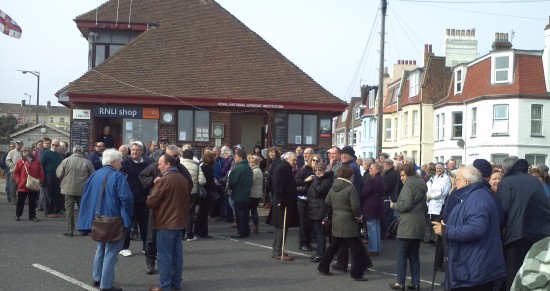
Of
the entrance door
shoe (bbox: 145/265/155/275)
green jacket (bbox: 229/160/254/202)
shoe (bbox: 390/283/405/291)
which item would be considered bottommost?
shoe (bbox: 390/283/405/291)

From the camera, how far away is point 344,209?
31.9 ft

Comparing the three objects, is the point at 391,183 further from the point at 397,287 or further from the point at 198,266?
the point at 198,266

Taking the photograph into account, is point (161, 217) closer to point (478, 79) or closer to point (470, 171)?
point (470, 171)

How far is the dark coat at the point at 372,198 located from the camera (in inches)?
456

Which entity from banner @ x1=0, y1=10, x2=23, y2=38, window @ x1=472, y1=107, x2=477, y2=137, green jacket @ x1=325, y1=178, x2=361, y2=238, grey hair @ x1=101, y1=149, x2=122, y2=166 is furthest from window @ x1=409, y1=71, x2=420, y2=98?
grey hair @ x1=101, y1=149, x2=122, y2=166

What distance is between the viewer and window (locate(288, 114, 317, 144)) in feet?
77.4

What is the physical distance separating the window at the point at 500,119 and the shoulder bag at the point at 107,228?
2895cm

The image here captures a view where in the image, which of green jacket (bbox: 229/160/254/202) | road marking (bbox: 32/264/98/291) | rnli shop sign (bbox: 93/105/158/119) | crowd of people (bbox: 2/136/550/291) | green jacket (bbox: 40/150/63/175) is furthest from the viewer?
rnli shop sign (bbox: 93/105/158/119)

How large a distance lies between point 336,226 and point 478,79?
28491mm

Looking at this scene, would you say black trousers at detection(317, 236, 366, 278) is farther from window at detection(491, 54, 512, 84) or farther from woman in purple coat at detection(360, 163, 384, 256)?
window at detection(491, 54, 512, 84)

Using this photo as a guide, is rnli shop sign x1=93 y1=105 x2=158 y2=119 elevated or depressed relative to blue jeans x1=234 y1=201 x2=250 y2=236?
elevated

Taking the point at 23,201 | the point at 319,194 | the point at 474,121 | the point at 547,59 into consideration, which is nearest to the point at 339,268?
the point at 319,194

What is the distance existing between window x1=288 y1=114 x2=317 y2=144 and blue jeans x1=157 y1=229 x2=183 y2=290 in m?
15.2

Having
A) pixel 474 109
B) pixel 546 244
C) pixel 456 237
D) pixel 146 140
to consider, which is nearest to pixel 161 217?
pixel 456 237
